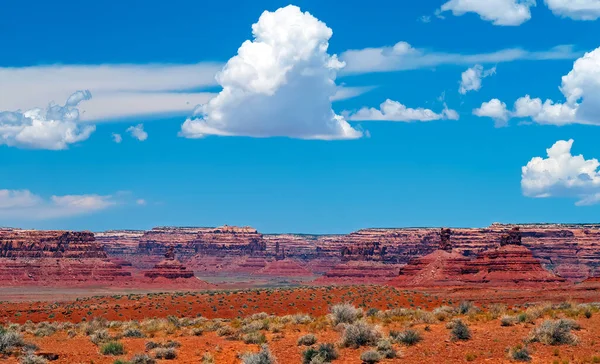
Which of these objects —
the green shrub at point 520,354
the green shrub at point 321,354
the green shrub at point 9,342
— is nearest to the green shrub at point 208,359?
the green shrub at point 321,354

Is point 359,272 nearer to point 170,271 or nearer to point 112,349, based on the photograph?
point 170,271

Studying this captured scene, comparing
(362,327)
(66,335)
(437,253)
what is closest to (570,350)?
(362,327)

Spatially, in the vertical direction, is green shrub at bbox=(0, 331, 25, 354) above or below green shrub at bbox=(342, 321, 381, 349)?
below

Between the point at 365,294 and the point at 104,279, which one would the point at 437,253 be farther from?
the point at 104,279

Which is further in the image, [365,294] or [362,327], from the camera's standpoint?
[365,294]

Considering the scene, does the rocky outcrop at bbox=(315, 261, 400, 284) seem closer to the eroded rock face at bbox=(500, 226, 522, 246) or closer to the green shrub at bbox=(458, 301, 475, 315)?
the eroded rock face at bbox=(500, 226, 522, 246)

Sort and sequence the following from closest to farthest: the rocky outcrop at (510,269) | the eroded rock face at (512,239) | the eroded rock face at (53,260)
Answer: the rocky outcrop at (510,269) → the eroded rock face at (512,239) → the eroded rock face at (53,260)

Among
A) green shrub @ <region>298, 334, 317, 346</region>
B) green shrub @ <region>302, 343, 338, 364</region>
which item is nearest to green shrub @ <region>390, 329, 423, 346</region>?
green shrub @ <region>302, 343, 338, 364</region>

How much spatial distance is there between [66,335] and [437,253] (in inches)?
3633

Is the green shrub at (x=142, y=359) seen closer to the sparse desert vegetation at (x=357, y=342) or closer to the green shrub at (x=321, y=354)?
the sparse desert vegetation at (x=357, y=342)


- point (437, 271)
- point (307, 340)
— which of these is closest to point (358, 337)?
point (307, 340)

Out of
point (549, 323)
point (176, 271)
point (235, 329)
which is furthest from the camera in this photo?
point (176, 271)

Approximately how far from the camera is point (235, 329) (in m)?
34.7

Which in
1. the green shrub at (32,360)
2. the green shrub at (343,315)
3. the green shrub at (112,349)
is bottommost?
the green shrub at (32,360)
